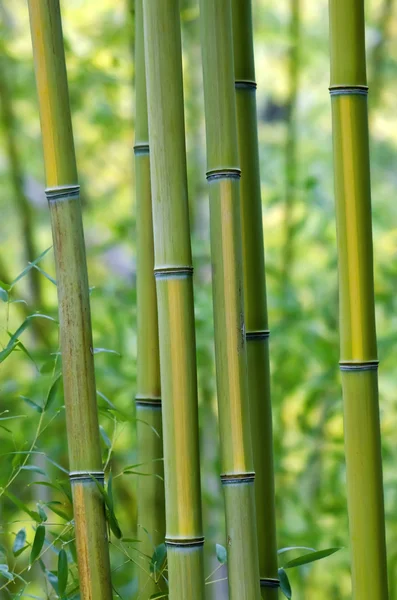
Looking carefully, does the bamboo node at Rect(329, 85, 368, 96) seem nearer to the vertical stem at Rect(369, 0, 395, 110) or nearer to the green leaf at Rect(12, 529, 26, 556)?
the green leaf at Rect(12, 529, 26, 556)

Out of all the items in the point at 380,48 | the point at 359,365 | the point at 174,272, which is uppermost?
the point at 380,48

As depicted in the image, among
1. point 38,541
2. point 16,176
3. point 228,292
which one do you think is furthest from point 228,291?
point 16,176

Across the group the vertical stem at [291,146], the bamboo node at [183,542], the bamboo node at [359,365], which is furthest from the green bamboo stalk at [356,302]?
the vertical stem at [291,146]

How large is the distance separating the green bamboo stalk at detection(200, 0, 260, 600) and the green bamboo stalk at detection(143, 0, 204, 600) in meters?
0.03

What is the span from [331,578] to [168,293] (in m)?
1.63

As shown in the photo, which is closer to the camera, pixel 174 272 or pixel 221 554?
pixel 174 272

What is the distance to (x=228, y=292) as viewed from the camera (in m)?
0.89

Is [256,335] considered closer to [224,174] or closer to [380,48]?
[224,174]

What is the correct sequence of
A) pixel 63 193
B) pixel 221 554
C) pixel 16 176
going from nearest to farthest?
1. pixel 63 193
2. pixel 221 554
3. pixel 16 176

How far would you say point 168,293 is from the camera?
881mm

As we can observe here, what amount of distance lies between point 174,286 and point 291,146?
145 cm

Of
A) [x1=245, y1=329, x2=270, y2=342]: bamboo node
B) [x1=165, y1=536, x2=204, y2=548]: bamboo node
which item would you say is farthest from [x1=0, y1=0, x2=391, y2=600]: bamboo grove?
[x1=245, y1=329, x2=270, y2=342]: bamboo node

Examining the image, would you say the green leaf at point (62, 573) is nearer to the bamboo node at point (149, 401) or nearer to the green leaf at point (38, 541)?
the green leaf at point (38, 541)

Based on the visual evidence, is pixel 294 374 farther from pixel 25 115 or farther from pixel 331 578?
pixel 25 115
